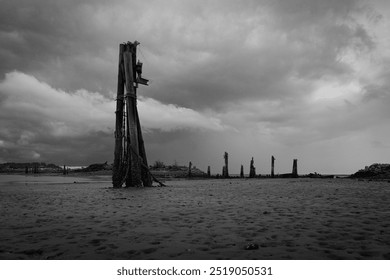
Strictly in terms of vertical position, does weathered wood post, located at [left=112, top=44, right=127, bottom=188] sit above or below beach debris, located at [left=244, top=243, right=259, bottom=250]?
above

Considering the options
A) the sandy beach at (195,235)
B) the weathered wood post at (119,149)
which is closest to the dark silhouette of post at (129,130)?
the weathered wood post at (119,149)

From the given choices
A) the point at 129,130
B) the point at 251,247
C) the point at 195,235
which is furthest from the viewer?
the point at 129,130

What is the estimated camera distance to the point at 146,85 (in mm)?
19438

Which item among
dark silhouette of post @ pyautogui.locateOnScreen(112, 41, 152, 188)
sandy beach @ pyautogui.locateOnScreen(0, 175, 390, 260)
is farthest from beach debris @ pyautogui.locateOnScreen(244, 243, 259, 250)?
dark silhouette of post @ pyautogui.locateOnScreen(112, 41, 152, 188)

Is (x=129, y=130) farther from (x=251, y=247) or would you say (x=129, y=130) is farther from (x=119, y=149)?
(x=251, y=247)

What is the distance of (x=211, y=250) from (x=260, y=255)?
723mm

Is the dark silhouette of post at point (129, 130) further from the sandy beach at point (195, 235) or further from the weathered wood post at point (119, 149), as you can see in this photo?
the sandy beach at point (195, 235)

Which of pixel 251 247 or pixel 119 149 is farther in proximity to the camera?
pixel 119 149

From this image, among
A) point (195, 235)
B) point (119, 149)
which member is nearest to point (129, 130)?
point (119, 149)

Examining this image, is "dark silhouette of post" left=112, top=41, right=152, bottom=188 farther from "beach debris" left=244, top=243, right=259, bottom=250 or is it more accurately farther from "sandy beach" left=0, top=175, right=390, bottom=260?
"beach debris" left=244, top=243, right=259, bottom=250

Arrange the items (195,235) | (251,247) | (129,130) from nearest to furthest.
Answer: (251,247) < (195,235) < (129,130)

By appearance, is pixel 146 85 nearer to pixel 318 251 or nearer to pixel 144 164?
pixel 144 164
